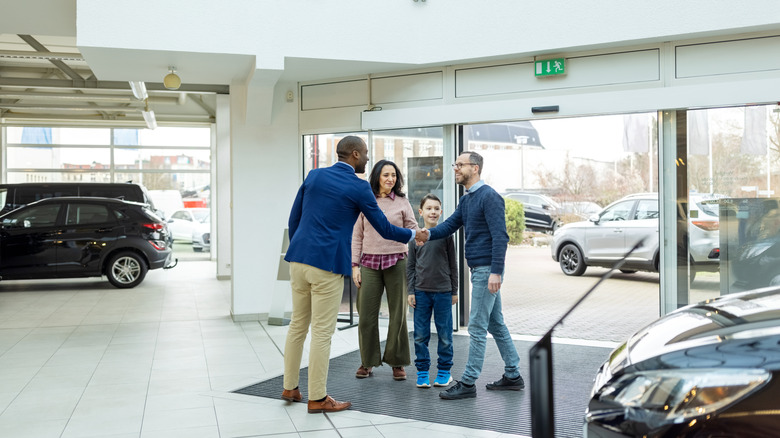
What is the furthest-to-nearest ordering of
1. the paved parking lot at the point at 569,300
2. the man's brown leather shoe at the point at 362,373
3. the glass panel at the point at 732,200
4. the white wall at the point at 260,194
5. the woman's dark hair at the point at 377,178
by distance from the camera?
the white wall at the point at 260,194
the paved parking lot at the point at 569,300
the glass panel at the point at 732,200
the man's brown leather shoe at the point at 362,373
the woman's dark hair at the point at 377,178

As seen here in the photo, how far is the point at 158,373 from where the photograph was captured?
5.71 meters

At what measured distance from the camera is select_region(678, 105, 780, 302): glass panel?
6.14m

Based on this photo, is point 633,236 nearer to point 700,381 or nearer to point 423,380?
point 423,380

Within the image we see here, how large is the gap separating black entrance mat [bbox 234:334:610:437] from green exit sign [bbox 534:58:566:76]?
2.76 meters

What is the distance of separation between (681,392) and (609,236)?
8.19 meters

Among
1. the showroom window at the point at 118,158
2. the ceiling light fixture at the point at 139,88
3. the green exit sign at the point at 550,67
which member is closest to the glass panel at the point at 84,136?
the showroom window at the point at 118,158

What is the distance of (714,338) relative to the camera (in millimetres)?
2232

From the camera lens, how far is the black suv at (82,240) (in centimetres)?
1158

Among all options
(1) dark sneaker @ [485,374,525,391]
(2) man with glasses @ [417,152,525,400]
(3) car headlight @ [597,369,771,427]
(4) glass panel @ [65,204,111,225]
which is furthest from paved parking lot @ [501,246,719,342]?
(4) glass panel @ [65,204,111,225]

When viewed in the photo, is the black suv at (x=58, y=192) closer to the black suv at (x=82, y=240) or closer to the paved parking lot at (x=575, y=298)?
the black suv at (x=82, y=240)

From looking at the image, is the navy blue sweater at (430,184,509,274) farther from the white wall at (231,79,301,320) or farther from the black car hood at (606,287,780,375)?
the white wall at (231,79,301,320)

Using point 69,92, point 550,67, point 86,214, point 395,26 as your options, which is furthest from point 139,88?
point 550,67

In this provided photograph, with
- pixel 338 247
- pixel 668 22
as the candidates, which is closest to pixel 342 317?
pixel 338 247

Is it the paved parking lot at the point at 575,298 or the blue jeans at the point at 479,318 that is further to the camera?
the paved parking lot at the point at 575,298
